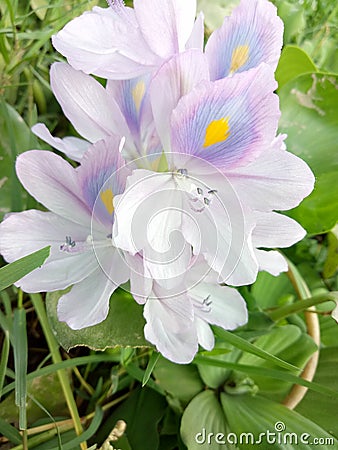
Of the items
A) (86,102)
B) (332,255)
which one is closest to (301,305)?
(332,255)

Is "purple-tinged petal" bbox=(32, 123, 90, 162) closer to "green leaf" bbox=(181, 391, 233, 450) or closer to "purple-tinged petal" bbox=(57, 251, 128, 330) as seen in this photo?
"purple-tinged petal" bbox=(57, 251, 128, 330)

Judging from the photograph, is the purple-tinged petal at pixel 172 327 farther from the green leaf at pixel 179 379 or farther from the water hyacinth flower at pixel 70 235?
the green leaf at pixel 179 379

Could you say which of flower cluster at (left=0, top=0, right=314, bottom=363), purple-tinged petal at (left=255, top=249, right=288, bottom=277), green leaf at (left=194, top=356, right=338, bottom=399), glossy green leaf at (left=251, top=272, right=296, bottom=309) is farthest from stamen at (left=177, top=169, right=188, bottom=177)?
glossy green leaf at (left=251, top=272, right=296, bottom=309)

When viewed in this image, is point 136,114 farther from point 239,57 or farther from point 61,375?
point 61,375

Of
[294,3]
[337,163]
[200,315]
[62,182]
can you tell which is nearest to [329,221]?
[337,163]

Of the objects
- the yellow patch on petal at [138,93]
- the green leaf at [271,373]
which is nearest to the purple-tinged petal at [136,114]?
the yellow patch on petal at [138,93]

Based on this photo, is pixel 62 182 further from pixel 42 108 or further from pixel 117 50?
pixel 42 108
